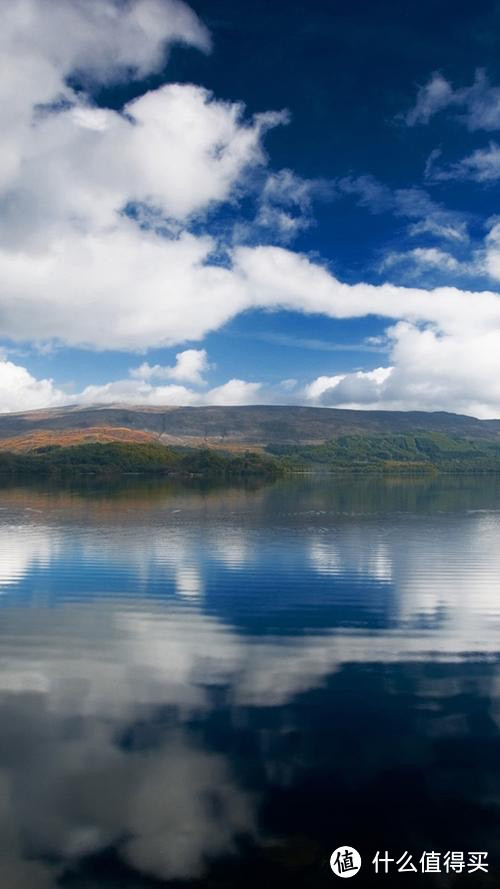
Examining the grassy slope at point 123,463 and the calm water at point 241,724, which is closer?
the calm water at point 241,724

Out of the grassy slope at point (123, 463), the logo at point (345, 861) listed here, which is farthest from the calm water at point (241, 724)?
the grassy slope at point (123, 463)

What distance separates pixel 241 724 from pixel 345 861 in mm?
3130

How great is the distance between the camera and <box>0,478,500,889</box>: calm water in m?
6.68

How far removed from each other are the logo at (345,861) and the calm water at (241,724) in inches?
3.6

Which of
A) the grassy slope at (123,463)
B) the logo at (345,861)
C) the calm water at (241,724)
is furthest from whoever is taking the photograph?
the grassy slope at (123,463)

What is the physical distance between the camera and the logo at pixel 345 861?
632cm

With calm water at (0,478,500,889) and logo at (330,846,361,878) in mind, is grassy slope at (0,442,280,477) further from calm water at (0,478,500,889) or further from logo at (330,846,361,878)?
logo at (330,846,361,878)

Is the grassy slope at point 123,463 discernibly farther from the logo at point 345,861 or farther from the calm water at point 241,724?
the logo at point 345,861

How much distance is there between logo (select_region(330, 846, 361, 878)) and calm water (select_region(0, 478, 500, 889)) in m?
0.09

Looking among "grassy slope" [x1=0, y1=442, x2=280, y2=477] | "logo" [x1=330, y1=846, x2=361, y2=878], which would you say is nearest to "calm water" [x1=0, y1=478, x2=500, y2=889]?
"logo" [x1=330, y1=846, x2=361, y2=878]

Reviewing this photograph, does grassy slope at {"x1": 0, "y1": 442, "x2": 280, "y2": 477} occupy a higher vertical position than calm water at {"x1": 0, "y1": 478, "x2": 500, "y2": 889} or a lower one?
higher

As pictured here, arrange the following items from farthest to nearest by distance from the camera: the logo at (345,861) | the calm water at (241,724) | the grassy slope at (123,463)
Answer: the grassy slope at (123,463) → the calm water at (241,724) → the logo at (345,861)

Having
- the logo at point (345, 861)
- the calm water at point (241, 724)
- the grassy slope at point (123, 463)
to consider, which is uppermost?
the grassy slope at point (123, 463)

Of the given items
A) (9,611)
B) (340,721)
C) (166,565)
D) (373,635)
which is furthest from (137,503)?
(340,721)
